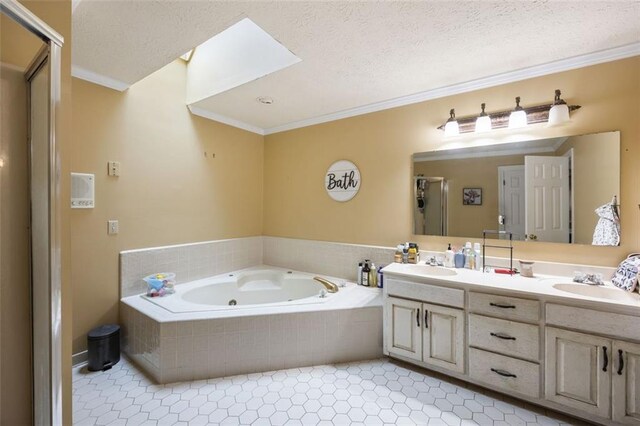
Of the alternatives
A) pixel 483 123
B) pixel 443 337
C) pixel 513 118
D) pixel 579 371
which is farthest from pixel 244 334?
pixel 513 118

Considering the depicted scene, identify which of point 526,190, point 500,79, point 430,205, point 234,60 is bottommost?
point 430,205

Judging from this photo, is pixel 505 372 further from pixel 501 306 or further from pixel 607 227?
pixel 607 227

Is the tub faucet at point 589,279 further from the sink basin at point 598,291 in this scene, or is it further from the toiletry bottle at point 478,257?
the toiletry bottle at point 478,257

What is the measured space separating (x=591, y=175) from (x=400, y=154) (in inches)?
54.9

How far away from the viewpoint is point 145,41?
5.82 feet

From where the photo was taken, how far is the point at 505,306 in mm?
1708

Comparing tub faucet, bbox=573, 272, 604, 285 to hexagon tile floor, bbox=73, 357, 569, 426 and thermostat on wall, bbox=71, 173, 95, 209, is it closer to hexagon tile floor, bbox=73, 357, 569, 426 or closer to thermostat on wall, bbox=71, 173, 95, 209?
hexagon tile floor, bbox=73, 357, 569, 426

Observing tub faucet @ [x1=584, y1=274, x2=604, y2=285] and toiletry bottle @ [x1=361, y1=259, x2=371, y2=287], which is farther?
toiletry bottle @ [x1=361, y1=259, x2=371, y2=287]

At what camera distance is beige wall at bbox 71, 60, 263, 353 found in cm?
214

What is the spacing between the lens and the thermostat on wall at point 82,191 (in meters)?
2.07

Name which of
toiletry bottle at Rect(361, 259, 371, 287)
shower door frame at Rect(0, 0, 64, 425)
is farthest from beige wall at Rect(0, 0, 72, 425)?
toiletry bottle at Rect(361, 259, 371, 287)

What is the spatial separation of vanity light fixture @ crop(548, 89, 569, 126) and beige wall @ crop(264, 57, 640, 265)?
0.07 metres

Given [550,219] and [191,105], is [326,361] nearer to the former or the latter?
[550,219]

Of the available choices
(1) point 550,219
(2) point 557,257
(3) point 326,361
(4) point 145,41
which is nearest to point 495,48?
(1) point 550,219
